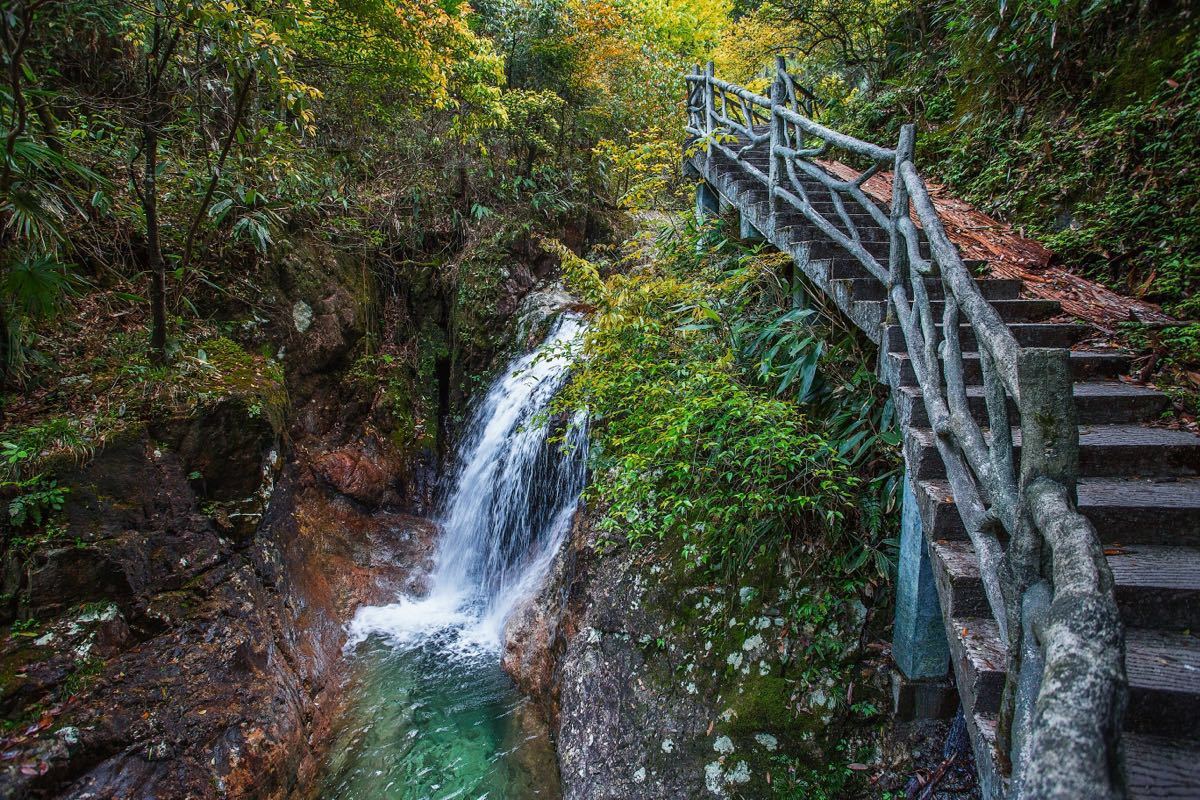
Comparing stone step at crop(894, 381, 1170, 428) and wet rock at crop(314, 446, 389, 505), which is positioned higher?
stone step at crop(894, 381, 1170, 428)

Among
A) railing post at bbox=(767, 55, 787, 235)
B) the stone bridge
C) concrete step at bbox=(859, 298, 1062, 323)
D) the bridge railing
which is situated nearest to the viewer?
the bridge railing

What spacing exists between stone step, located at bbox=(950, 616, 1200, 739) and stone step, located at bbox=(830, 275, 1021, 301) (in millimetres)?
2353

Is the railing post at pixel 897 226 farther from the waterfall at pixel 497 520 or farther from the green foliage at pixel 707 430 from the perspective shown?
the waterfall at pixel 497 520

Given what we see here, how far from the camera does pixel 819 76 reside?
973 centimetres

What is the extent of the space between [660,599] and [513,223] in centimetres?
801

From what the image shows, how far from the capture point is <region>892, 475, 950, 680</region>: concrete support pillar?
10.1ft

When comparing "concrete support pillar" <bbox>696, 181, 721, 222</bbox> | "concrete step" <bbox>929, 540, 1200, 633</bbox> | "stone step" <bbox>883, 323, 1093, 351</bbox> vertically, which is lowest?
"concrete step" <bbox>929, 540, 1200, 633</bbox>

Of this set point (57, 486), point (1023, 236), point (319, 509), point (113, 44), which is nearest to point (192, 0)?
point (113, 44)

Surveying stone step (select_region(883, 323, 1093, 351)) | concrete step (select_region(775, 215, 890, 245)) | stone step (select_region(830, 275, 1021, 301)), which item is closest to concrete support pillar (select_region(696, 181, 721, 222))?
concrete step (select_region(775, 215, 890, 245))

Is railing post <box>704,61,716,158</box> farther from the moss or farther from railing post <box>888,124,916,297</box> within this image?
the moss

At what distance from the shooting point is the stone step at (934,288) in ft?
12.9

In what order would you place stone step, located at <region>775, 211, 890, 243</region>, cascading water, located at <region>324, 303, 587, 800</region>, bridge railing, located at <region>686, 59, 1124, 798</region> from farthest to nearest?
stone step, located at <region>775, 211, 890, 243</region> < cascading water, located at <region>324, 303, 587, 800</region> < bridge railing, located at <region>686, 59, 1124, 798</region>

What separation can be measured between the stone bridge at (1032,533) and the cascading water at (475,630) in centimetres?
280

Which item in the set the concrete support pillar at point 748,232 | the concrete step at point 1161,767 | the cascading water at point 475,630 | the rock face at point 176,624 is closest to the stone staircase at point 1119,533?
the concrete step at point 1161,767
